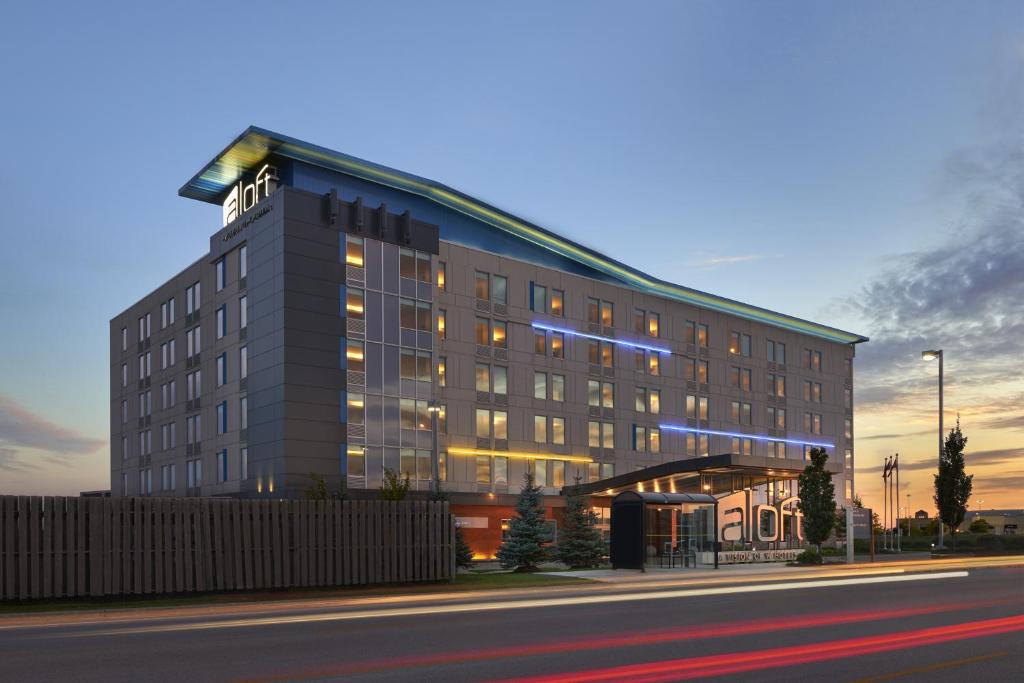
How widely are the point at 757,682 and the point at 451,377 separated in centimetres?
5095

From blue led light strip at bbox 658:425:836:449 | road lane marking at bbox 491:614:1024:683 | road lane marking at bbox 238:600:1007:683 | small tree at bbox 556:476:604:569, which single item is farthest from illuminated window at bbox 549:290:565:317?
road lane marking at bbox 491:614:1024:683

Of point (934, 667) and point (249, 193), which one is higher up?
point (249, 193)

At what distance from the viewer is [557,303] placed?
69250 mm

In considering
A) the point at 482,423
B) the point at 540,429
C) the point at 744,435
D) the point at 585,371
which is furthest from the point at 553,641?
the point at 744,435

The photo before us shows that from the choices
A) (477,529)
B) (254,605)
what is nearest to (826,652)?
(254,605)

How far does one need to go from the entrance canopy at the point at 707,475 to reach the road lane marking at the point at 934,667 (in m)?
31.6

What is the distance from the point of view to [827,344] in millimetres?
94688

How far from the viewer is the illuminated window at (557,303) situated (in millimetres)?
68938

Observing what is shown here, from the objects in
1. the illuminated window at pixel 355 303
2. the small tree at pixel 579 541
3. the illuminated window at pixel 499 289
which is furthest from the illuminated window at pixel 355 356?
the small tree at pixel 579 541

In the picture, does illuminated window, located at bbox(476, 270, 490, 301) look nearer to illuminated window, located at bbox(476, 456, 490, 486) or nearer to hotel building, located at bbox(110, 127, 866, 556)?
hotel building, located at bbox(110, 127, 866, 556)

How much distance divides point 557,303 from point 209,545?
44.5m

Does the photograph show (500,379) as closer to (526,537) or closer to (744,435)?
(526,537)

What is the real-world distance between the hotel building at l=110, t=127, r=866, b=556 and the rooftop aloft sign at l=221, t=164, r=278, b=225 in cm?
13

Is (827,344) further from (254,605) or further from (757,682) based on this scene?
(757,682)
